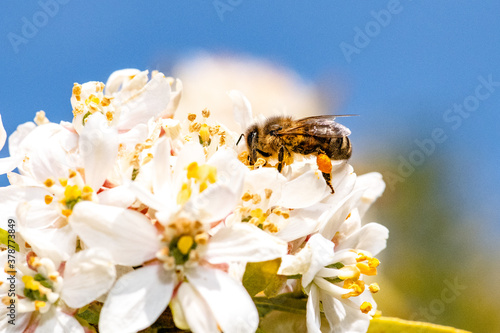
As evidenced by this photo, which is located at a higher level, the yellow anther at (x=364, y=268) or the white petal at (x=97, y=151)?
the white petal at (x=97, y=151)

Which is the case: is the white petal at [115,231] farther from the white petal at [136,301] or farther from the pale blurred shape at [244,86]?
the pale blurred shape at [244,86]

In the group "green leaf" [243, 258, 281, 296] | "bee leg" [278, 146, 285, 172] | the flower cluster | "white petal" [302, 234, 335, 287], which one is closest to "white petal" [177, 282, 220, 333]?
the flower cluster

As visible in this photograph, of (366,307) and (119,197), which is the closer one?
(119,197)

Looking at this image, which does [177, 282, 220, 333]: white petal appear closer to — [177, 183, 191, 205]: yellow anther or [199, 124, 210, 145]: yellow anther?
[177, 183, 191, 205]: yellow anther

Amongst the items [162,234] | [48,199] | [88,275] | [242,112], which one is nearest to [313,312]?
[162,234]

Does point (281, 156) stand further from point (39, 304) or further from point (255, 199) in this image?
point (39, 304)

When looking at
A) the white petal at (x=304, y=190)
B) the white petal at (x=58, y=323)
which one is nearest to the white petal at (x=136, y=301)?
the white petal at (x=58, y=323)
